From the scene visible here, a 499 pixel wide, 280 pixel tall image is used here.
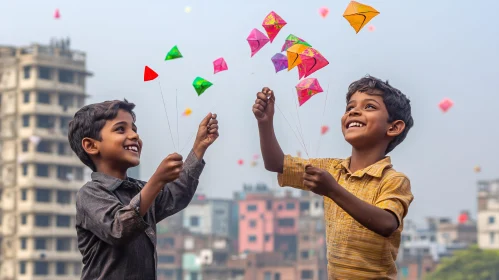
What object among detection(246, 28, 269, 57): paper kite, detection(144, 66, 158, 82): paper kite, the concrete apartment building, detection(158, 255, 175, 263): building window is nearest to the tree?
the concrete apartment building

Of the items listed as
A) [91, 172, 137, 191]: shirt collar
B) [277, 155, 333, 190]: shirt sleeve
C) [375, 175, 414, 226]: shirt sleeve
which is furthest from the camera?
[277, 155, 333, 190]: shirt sleeve

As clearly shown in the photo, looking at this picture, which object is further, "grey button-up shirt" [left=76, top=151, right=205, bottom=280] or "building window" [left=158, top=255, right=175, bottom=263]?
"building window" [left=158, top=255, right=175, bottom=263]

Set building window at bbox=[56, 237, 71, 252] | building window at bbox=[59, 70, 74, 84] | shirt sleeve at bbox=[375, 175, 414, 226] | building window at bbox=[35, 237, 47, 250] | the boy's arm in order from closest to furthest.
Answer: the boy's arm
shirt sleeve at bbox=[375, 175, 414, 226]
building window at bbox=[35, 237, 47, 250]
building window at bbox=[56, 237, 71, 252]
building window at bbox=[59, 70, 74, 84]

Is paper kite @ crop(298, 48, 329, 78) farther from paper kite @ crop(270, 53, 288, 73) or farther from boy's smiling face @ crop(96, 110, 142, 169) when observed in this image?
boy's smiling face @ crop(96, 110, 142, 169)

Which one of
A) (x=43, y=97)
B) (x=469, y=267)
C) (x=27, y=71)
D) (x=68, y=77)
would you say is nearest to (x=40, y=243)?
(x=43, y=97)

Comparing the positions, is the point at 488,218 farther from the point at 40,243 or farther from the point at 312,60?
the point at 312,60

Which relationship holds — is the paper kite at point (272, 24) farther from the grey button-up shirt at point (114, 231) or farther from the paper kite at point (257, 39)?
the grey button-up shirt at point (114, 231)

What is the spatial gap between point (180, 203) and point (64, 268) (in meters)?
41.5

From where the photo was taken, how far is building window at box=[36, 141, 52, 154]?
45562mm

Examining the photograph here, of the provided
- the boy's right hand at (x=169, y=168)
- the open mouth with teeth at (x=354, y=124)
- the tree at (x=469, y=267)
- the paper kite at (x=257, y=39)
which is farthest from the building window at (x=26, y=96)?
the boy's right hand at (x=169, y=168)

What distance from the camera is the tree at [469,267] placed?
48.0 m

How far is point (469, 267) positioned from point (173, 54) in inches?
1790

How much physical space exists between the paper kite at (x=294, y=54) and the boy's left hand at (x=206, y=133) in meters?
0.35

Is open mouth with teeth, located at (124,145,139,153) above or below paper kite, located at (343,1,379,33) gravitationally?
below
